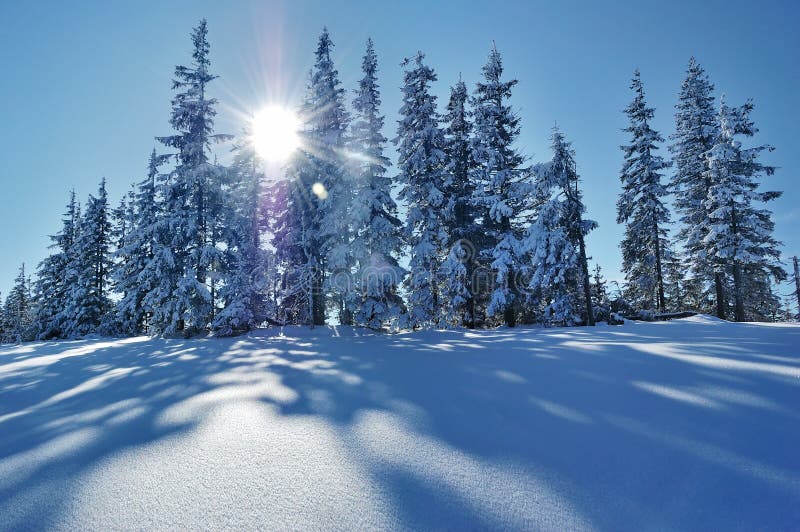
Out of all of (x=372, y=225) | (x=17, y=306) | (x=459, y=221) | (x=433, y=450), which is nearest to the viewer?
(x=433, y=450)

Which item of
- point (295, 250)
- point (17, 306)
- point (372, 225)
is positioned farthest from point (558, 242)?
point (17, 306)

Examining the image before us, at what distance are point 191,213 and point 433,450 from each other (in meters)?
20.5

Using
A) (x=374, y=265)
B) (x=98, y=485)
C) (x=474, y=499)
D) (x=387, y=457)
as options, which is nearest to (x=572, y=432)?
(x=474, y=499)

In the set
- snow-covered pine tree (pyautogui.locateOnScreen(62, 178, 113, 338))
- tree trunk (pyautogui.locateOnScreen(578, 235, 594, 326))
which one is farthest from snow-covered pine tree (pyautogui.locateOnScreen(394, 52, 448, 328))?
snow-covered pine tree (pyautogui.locateOnScreen(62, 178, 113, 338))

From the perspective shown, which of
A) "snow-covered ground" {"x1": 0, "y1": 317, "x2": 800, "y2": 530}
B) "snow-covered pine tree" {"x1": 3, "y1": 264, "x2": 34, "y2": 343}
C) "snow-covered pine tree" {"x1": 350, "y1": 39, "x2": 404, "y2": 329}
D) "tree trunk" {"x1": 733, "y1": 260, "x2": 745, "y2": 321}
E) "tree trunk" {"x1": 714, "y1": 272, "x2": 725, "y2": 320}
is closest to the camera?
"snow-covered ground" {"x1": 0, "y1": 317, "x2": 800, "y2": 530}

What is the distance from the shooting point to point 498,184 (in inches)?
738

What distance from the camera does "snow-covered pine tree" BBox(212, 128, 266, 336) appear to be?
1739cm

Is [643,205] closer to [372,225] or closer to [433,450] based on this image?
[372,225]

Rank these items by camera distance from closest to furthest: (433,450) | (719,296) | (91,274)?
(433,450), (719,296), (91,274)

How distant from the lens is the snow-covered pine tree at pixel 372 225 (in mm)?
16766

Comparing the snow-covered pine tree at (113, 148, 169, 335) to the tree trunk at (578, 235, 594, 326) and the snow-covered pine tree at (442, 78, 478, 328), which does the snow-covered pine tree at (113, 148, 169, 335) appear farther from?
the tree trunk at (578, 235, 594, 326)

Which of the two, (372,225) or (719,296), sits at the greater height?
(372,225)

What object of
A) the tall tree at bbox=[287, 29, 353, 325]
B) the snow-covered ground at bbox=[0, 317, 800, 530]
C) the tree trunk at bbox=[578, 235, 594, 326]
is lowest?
the snow-covered ground at bbox=[0, 317, 800, 530]

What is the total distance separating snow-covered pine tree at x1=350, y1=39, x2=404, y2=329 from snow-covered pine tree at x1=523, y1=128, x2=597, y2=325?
7311 millimetres
